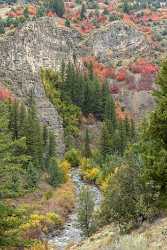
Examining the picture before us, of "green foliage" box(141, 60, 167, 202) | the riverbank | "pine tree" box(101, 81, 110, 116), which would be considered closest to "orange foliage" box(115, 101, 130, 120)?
"pine tree" box(101, 81, 110, 116)

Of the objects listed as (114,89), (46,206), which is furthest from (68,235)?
(114,89)

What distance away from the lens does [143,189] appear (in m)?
40.5

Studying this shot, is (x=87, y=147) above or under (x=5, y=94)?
under

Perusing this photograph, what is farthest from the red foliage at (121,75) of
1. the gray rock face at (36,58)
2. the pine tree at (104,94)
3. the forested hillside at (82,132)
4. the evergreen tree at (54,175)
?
the evergreen tree at (54,175)

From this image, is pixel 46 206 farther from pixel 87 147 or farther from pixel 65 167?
pixel 87 147

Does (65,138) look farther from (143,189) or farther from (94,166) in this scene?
(143,189)

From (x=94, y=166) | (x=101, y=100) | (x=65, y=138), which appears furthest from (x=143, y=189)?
(x=101, y=100)

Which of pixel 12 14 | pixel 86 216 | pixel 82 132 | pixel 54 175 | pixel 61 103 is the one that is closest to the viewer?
pixel 86 216

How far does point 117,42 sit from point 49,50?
1228 inches

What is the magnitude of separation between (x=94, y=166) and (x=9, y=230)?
5794cm

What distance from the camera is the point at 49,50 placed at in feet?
436

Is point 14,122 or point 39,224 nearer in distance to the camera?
point 39,224

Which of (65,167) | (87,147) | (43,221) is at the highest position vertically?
(43,221)

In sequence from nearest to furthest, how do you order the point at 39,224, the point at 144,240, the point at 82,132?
the point at 144,240
the point at 39,224
the point at 82,132
